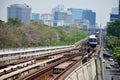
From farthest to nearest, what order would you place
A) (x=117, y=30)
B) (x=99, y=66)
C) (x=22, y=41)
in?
(x=117, y=30)
(x=22, y=41)
(x=99, y=66)

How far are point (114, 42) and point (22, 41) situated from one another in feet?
90.6

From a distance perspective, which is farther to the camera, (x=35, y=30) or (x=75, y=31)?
(x=75, y=31)

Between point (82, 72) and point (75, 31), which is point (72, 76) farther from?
point (75, 31)

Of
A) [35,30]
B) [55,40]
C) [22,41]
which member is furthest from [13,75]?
[55,40]

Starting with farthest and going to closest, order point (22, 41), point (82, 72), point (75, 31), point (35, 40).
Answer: point (75, 31)
point (35, 40)
point (22, 41)
point (82, 72)

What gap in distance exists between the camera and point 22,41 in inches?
3024

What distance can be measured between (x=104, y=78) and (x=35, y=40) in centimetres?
4479

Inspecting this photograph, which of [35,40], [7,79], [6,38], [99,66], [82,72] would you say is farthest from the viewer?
[35,40]

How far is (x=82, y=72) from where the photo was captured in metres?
33.7

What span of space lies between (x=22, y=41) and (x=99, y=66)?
3255 cm

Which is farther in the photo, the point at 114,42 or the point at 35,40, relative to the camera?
the point at 114,42

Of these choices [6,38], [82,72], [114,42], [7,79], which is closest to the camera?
[7,79]

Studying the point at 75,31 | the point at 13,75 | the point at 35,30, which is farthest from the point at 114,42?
the point at 75,31

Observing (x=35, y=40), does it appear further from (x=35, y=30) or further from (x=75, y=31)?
(x=75, y=31)
